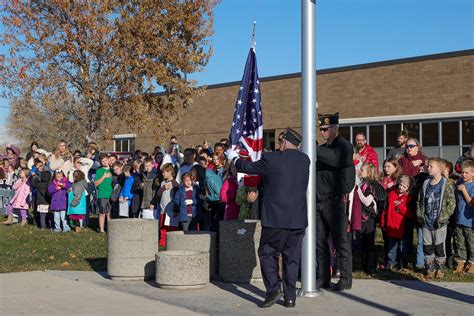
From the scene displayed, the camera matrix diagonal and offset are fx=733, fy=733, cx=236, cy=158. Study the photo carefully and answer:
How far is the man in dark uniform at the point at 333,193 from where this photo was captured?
29.2ft

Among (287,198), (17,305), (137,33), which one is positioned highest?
(137,33)

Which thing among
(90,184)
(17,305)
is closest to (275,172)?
(17,305)

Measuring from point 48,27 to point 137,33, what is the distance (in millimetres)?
3280

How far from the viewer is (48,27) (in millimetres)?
27219

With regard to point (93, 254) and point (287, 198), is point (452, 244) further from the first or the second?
point (93, 254)

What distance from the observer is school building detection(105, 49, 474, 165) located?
97.1ft

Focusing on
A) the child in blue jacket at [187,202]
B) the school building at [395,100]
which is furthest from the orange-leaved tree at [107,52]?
the child in blue jacket at [187,202]

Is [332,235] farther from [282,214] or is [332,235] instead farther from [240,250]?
[282,214]

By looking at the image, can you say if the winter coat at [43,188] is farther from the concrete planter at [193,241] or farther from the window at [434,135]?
the window at [434,135]

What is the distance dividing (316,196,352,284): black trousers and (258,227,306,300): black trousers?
101 centimetres

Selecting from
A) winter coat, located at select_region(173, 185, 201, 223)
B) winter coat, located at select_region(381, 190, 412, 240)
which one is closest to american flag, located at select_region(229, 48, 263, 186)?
winter coat, located at select_region(381, 190, 412, 240)

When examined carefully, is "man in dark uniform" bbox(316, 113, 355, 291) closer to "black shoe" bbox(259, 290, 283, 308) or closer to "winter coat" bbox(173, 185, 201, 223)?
"black shoe" bbox(259, 290, 283, 308)

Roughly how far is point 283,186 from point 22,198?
13.4 m

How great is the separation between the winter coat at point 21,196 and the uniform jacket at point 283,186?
13.1 meters
